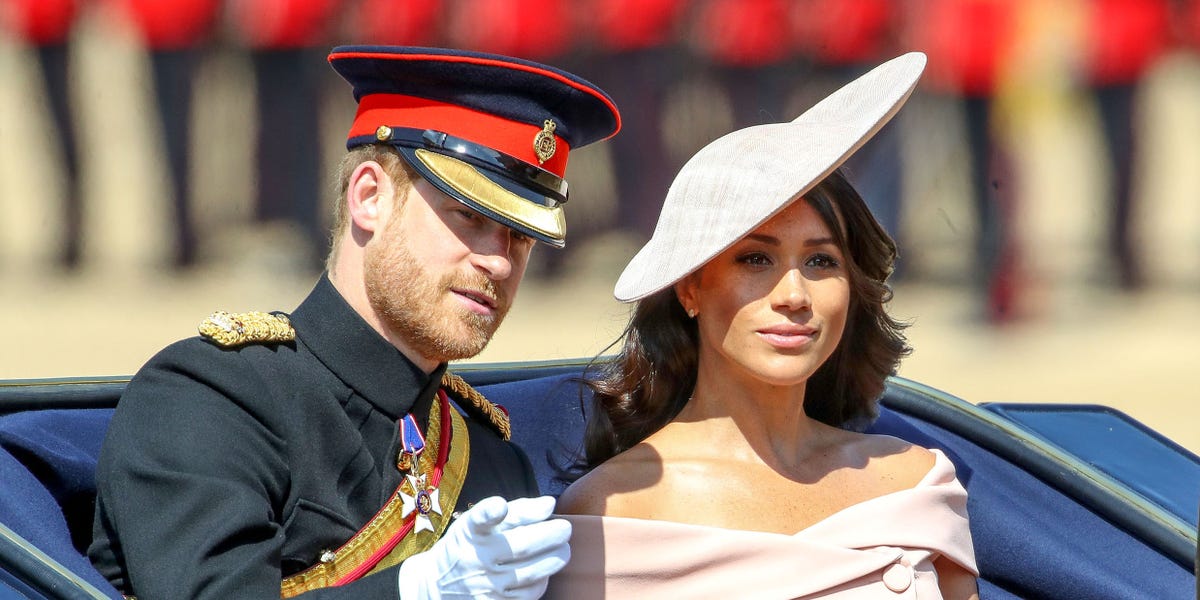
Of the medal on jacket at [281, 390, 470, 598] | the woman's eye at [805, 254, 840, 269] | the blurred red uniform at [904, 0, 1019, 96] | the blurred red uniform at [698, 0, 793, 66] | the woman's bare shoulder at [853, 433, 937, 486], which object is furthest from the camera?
the blurred red uniform at [698, 0, 793, 66]

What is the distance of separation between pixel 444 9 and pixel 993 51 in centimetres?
282

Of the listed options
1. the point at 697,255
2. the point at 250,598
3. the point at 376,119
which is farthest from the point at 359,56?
the point at 250,598

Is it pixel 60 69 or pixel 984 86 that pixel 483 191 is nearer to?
pixel 984 86

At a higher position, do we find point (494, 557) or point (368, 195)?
point (368, 195)

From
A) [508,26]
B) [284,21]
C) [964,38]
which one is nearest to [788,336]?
[964,38]

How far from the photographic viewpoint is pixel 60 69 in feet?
32.5

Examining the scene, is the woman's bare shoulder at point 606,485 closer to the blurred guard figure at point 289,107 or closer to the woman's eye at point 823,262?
the woman's eye at point 823,262

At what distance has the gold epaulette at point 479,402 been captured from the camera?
317 centimetres

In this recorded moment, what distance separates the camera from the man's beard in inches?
107

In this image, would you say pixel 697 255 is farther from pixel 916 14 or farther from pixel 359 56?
pixel 916 14

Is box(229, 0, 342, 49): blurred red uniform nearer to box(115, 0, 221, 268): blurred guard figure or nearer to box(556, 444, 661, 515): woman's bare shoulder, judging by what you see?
box(115, 0, 221, 268): blurred guard figure

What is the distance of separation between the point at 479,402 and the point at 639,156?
23.4 ft

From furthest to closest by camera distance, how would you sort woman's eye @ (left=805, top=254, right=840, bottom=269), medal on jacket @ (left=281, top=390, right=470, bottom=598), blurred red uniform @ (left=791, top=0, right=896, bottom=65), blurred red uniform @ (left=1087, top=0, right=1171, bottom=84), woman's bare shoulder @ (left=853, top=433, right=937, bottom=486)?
blurred red uniform @ (left=791, top=0, right=896, bottom=65), blurred red uniform @ (left=1087, top=0, right=1171, bottom=84), woman's bare shoulder @ (left=853, top=433, right=937, bottom=486), woman's eye @ (left=805, top=254, right=840, bottom=269), medal on jacket @ (left=281, top=390, right=470, bottom=598)

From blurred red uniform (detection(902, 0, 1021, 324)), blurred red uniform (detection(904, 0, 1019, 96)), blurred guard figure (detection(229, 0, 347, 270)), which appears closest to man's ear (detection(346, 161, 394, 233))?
blurred red uniform (detection(904, 0, 1019, 96))
